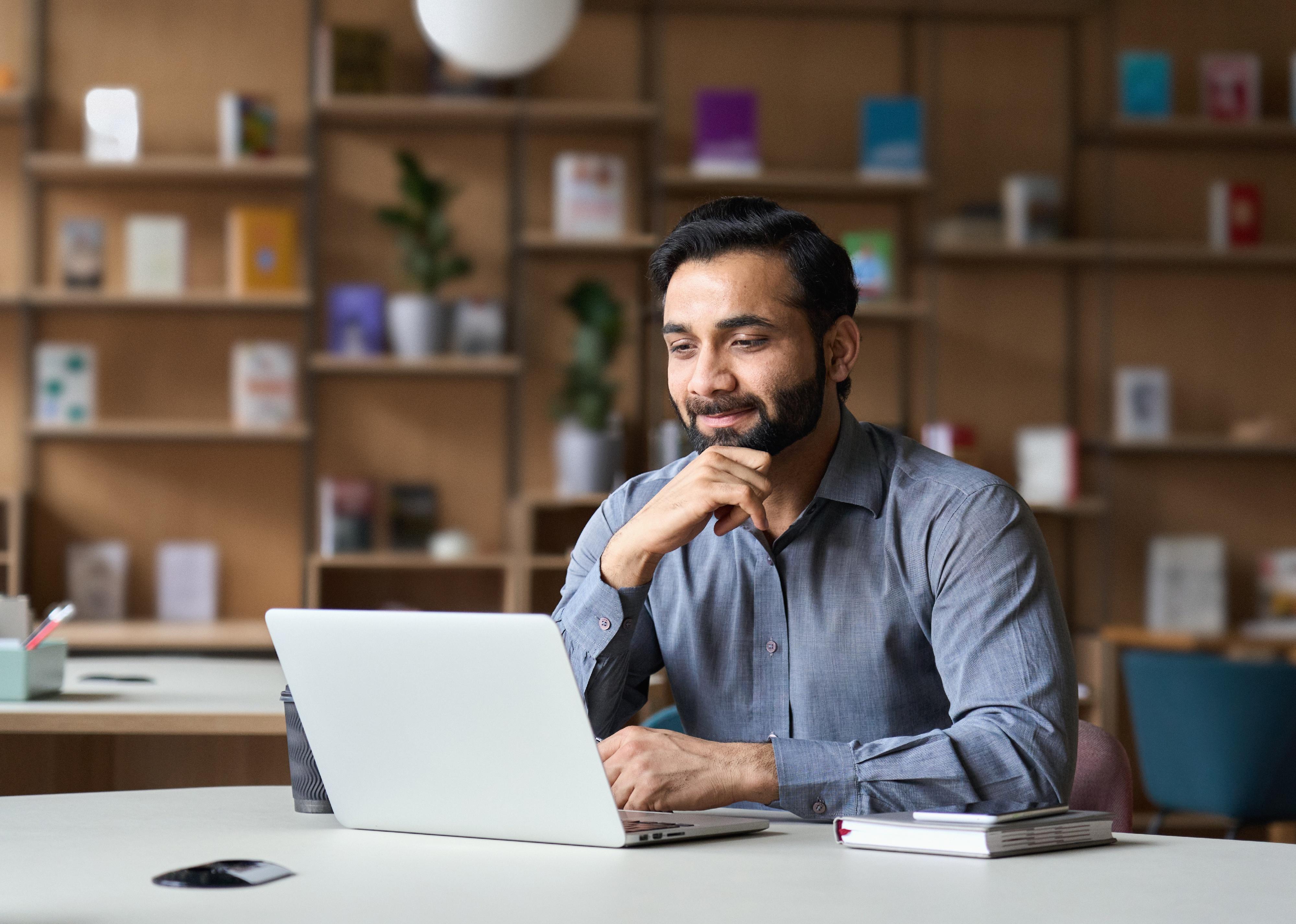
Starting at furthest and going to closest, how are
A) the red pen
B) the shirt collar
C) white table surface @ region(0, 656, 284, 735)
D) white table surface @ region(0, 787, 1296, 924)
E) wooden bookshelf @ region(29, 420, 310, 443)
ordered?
wooden bookshelf @ region(29, 420, 310, 443)
the red pen
white table surface @ region(0, 656, 284, 735)
the shirt collar
white table surface @ region(0, 787, 1296, 924)

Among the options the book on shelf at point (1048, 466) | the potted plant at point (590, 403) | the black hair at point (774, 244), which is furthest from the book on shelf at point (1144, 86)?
the black hair at point (774, 244)

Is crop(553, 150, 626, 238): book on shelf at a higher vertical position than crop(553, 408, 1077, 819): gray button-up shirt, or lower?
higher

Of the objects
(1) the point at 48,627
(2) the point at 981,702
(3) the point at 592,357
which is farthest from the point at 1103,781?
(3) the point at 592,357

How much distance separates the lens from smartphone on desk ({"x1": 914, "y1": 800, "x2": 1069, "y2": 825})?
1200mm

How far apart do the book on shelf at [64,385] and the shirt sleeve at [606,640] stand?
124 inches

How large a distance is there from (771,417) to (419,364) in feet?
9.16

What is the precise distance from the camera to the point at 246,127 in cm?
445

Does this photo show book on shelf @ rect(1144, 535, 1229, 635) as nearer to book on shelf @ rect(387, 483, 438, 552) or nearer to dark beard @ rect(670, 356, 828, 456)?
book on shelf @ rect(387, 483, 438, 552)

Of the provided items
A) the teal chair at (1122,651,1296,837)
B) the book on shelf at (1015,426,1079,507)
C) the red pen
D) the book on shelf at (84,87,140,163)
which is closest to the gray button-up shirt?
the red pen

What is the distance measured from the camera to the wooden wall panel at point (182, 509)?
14.9 ft

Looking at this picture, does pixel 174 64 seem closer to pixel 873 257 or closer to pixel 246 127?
pixel 246 127

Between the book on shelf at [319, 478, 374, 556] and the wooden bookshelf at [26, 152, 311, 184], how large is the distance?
3.22ft

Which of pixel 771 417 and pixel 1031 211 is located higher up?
pixel 1031 211

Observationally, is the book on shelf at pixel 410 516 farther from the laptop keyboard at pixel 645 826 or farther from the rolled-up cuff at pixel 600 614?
the laptop keyboard at pixel 645 826
